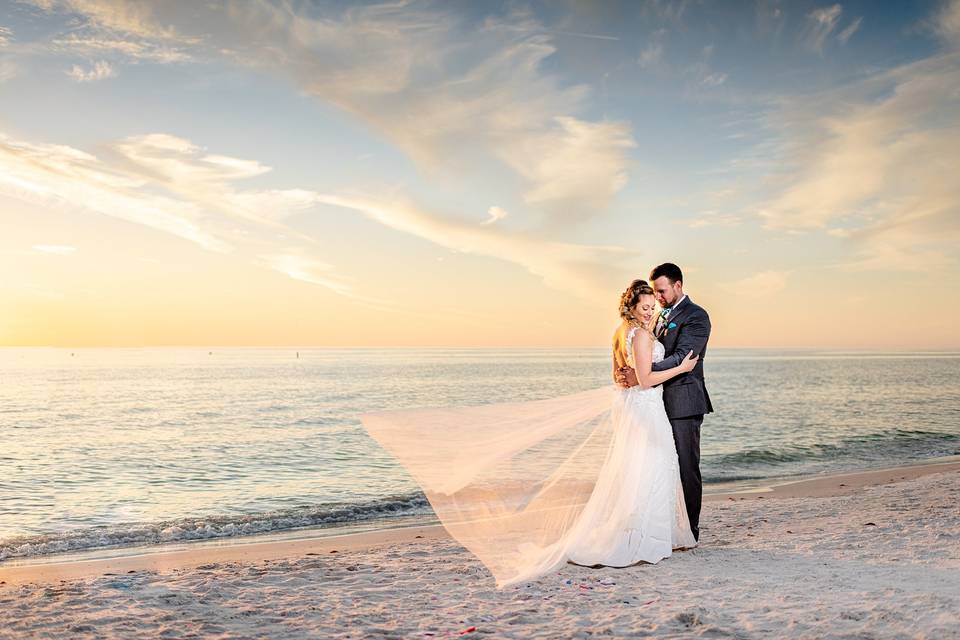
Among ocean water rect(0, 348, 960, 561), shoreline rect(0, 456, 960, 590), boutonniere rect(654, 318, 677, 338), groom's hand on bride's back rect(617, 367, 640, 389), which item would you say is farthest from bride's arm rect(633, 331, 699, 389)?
ocean water rect(0, 348, 960, 561)

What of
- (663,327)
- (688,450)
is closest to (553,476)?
(688,450)

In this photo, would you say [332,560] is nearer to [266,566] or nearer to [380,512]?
[266,566]

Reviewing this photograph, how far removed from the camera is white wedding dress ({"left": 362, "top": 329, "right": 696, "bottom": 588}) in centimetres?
719

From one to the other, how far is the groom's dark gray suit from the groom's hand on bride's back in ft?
0.83

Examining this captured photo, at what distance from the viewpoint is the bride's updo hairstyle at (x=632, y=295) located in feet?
24.0

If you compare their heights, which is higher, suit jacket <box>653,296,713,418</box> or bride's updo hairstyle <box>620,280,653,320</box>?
bride's updo hairstyle <box>620,280,653,320</box>

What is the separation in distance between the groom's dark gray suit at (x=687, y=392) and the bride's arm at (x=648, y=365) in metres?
0.13

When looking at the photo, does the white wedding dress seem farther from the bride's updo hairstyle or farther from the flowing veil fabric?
the bride's updo hairstyle

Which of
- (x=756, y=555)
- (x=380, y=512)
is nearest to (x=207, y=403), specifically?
(x=380, y=512)

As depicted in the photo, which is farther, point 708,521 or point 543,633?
point 708,521

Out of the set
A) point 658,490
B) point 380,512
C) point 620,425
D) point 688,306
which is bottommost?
point 380,512

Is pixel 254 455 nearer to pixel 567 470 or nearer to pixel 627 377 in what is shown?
pixel 567 470

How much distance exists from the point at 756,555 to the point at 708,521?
232 cm

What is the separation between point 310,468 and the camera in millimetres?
18172
